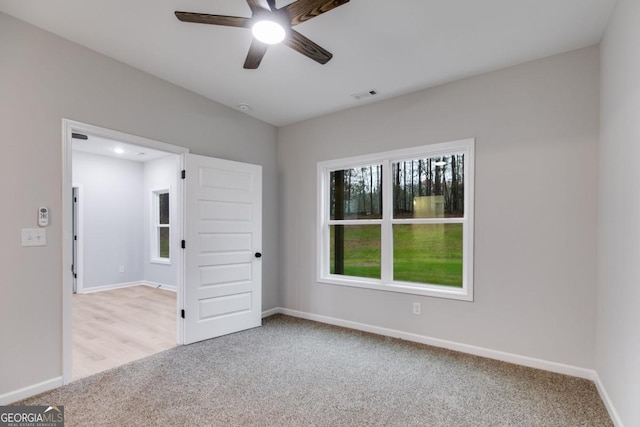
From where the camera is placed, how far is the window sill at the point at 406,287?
316cm

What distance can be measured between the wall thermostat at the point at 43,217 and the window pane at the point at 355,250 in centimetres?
291

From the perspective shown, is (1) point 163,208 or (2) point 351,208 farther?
(1) point 163,208

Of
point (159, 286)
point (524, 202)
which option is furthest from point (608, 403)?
point (159, 286)

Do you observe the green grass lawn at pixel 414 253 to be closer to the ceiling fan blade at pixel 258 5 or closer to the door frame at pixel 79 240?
the ceiling fan blade at pixel 258 5

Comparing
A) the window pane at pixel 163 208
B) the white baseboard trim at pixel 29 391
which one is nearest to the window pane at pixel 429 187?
the white baseboard trim at pixel 29 391

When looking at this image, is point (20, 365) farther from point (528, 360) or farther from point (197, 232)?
point (528, 360)

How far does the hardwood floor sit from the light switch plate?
1145 mm

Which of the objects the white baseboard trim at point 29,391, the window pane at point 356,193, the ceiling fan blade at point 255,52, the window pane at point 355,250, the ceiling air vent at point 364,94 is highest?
the ceiling air vent at point 364,94

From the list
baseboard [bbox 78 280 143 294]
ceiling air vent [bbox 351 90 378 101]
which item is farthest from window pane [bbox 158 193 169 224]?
ceiling air vent [bbox 351 90 378 101]

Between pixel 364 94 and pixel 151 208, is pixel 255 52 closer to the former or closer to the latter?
pixel 364 94

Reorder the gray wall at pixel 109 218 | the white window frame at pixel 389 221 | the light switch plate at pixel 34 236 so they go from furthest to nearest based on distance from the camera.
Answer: the gray wall at pixel 109 218 < the white window frame at pixel 389 221 < the light switch plate at pixel 34 236

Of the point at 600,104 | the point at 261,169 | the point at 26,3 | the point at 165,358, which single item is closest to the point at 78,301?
the point at 165,358

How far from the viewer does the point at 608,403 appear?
2.15 metres

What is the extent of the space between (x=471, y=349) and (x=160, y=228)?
240 inches
